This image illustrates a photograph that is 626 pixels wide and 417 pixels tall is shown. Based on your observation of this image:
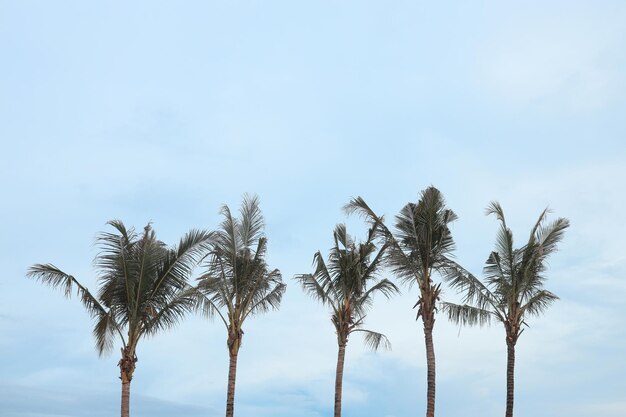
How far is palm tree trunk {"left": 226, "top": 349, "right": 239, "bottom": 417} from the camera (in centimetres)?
3519

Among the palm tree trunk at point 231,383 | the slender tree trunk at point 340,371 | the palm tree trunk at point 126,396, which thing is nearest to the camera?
the palm tree trunk at point 126,396

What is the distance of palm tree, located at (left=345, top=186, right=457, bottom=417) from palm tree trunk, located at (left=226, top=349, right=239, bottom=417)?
7.91 m

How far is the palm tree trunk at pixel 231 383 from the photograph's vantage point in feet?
115

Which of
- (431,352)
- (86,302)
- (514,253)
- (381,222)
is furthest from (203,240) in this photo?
(514,253)

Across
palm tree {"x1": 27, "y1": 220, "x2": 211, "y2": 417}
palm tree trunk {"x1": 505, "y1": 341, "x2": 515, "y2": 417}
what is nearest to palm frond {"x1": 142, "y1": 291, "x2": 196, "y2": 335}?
palm tree {"x1": 27, "y1": 220, "x2": 211, "y2": 417}

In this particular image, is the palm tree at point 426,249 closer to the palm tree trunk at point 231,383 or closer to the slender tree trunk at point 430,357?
the slender tree trunk at point 430,357

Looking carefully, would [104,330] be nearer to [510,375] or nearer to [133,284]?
[133,284]

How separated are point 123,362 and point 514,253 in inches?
675

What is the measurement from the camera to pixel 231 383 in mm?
35406

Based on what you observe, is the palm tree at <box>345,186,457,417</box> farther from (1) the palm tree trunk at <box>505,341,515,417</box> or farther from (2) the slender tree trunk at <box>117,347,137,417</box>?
(2) the slender tree trunk at <box>117,347,137,417</box>

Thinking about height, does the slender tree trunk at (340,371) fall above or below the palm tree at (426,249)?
below

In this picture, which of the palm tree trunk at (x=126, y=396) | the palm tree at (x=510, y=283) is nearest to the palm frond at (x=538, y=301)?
the palm tree at (x=510, y=283)

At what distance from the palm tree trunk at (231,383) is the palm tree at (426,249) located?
26.0 ft

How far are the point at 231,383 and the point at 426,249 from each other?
33.2 ft
